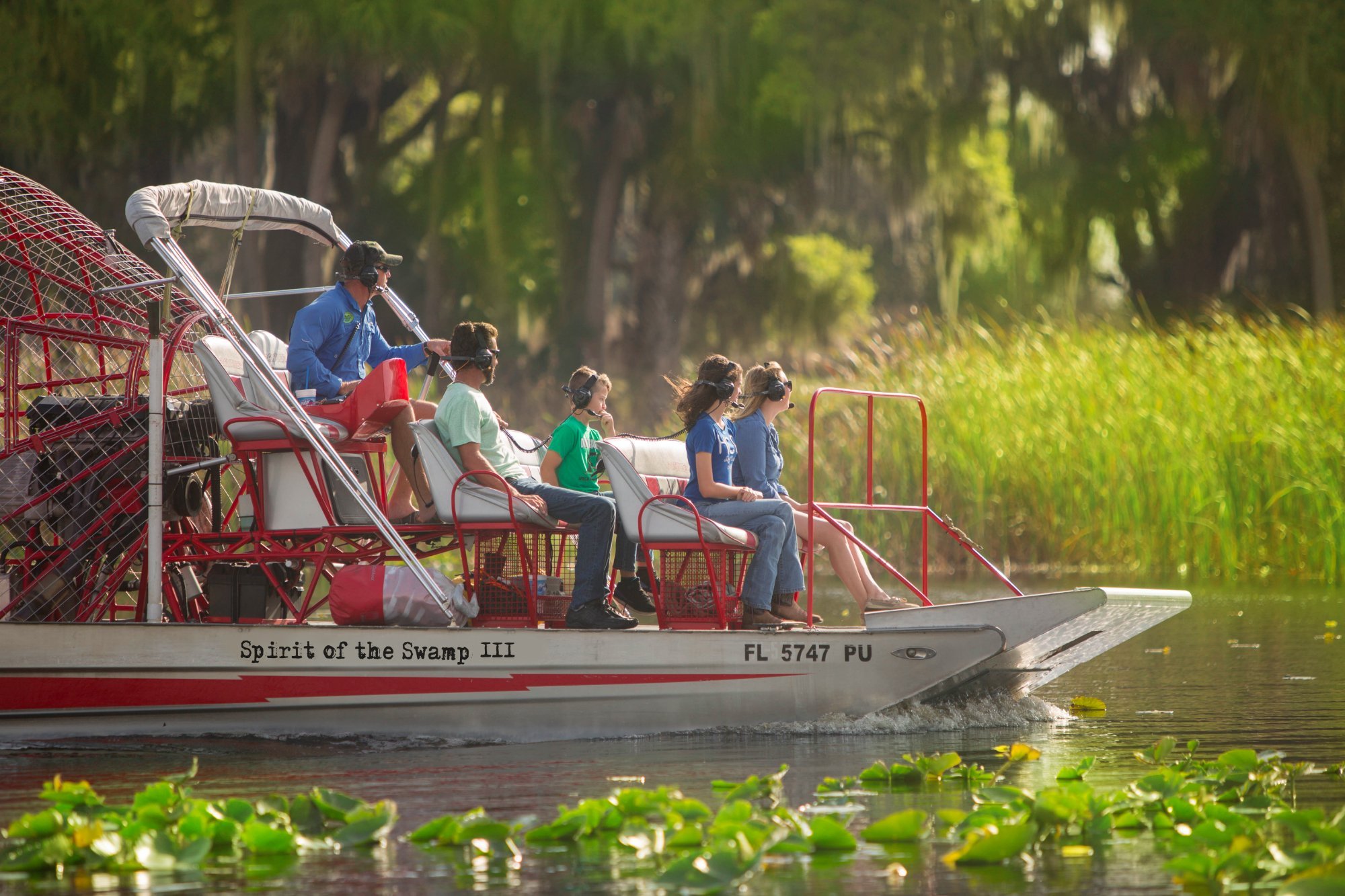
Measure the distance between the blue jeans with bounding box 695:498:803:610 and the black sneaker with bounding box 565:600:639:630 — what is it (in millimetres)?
700

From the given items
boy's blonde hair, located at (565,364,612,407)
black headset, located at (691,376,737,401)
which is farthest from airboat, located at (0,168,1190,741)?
black headset, located at (691,376,737,401)

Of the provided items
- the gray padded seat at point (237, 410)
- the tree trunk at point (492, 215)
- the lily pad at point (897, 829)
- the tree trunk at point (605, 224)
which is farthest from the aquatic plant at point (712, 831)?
the tree trunk at point (605, 224)

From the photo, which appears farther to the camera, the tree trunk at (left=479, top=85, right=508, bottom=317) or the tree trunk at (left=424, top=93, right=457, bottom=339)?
the tree trunk at (left=424, top=93, right=457, bottom=339)

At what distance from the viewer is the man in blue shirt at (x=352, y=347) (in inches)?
399

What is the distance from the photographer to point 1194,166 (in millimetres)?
32344

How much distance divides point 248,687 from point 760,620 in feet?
9.25

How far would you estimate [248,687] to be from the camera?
969 cm

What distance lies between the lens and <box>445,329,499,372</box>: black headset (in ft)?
31.4

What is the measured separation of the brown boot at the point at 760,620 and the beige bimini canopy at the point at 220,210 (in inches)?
155

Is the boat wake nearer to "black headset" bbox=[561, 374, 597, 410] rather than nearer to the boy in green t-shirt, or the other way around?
the boy in green t-shirt

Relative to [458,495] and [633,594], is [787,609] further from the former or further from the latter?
[458,495]

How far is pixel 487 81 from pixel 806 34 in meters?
5.78

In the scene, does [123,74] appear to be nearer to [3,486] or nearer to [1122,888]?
[3,486]

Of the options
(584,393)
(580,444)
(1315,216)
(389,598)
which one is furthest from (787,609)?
(1315,216)
